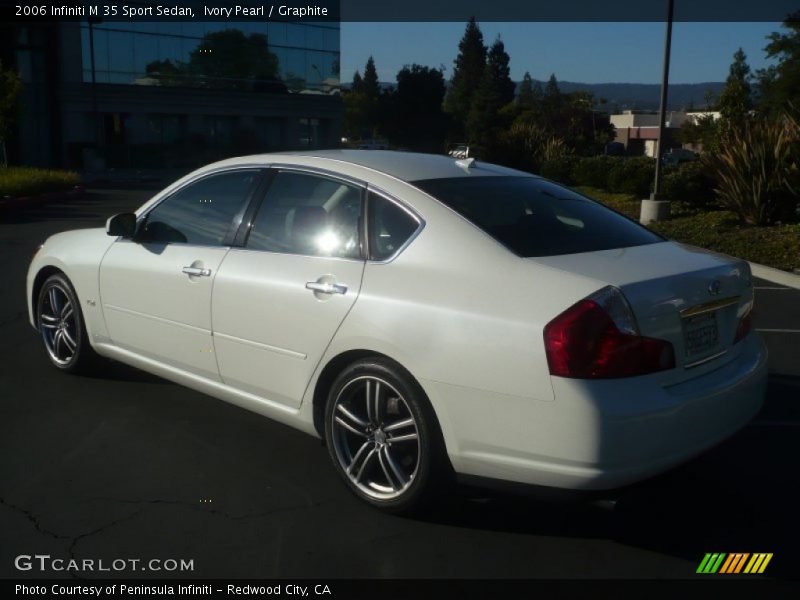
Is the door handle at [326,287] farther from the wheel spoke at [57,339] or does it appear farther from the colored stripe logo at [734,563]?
the wheel spoke at [57,339]

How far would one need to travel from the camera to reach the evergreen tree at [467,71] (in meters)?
128

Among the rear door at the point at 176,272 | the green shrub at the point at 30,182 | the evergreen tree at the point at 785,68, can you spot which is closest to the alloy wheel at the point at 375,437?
the rear door at the point at 176,272

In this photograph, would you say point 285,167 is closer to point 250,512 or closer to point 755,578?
point 250,512

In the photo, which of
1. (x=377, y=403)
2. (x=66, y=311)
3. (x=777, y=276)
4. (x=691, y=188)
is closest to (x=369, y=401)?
(x=377, y=403)

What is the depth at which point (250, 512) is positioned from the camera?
13.5 ft

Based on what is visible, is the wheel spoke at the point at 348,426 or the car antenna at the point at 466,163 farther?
the car antenna at the point at 466,163

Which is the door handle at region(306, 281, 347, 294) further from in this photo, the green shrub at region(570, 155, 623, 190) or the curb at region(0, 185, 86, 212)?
the green shrub at region(570, 155, 623, 190)

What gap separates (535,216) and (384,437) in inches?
53.5

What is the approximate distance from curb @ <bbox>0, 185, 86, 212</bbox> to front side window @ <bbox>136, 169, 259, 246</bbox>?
55.4 ft

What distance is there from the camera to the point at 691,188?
61.1ft

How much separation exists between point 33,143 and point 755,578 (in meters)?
46.8

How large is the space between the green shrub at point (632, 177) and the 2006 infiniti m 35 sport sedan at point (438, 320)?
17130mm

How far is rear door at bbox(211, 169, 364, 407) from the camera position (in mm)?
4227

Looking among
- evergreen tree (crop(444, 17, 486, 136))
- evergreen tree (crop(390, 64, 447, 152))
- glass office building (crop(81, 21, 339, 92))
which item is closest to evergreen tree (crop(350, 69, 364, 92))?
evergreen tree (crop(444, 17, 486, 136))
